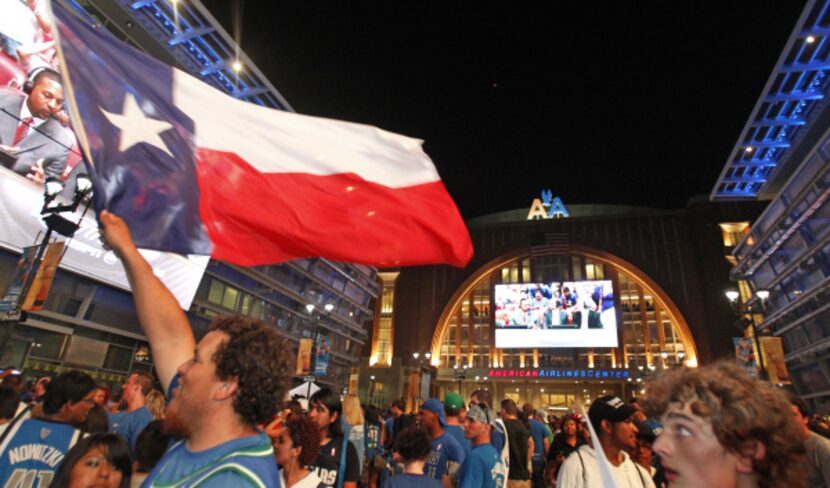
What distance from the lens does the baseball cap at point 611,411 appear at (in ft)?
13.4

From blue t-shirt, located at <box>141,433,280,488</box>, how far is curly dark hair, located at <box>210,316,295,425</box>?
0.44 ft

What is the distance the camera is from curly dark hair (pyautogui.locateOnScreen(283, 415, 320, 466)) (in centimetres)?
440

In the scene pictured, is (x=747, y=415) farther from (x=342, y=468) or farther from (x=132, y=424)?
(x=132, y=424)

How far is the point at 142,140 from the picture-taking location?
11.7 ft

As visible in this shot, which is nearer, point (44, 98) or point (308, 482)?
point (308, 482)

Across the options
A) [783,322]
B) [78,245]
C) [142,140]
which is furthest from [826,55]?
[78,245]

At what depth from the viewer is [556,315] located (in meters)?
47.9

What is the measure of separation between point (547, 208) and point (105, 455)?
57.3 m

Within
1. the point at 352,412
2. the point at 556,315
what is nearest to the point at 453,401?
the point at 352,412

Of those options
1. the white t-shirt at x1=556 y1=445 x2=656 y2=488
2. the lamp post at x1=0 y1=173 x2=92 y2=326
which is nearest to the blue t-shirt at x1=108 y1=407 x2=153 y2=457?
the white t-shirt at x1=556 y1=445 x2=656 y2=488

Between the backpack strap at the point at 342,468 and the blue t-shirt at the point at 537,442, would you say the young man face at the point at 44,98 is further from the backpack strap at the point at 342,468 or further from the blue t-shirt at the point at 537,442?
the blue t-shirt at the point at 537,442

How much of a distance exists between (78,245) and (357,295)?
108 ft

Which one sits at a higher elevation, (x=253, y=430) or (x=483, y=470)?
(x=253, y=430)

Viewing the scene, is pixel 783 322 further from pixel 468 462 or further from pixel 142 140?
pixel 142 140
